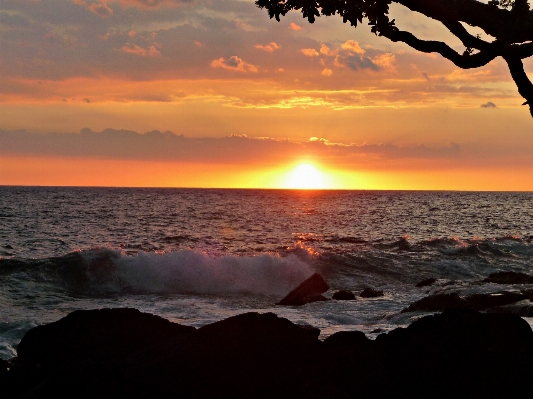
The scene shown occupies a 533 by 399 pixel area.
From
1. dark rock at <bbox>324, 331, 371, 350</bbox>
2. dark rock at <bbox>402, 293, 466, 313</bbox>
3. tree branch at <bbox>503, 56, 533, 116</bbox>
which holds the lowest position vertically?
dark rock at <bbox>402, 293, 466, 313</bbox>

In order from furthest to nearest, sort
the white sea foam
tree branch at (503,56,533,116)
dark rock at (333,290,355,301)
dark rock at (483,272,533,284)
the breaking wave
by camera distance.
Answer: the white sea foam → the breaking wave → dark rock at (483,272,533,284) → dark rock at (333,290,355,301) → tree branch at (503,56,533,116)

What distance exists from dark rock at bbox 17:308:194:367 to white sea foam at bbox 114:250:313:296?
15723 mm

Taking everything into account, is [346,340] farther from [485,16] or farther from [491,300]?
[491,300]

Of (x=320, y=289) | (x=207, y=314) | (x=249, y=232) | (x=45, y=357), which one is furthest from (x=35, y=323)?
(x=249, y=232)

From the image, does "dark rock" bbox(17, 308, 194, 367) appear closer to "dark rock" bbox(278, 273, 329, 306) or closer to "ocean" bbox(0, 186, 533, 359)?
"ocean" bbox(0, 186, 533, 359)

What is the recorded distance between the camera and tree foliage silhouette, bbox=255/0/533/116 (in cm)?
829

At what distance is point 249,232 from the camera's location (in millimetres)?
55188

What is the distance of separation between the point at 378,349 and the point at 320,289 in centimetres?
1399

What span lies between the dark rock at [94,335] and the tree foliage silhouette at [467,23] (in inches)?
192

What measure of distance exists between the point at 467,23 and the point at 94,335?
21.9 feet

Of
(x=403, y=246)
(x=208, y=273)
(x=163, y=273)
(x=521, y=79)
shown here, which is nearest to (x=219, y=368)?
(x=521, y=79)

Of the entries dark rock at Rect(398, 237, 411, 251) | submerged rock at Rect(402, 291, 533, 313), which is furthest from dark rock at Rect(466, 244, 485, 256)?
submerged rock at Rect(402, 291, 533, 313)

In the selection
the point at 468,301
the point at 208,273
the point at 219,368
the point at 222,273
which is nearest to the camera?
the point at 219,368

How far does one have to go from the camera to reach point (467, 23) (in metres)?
8.51
